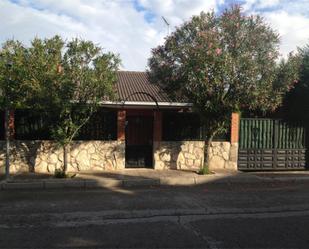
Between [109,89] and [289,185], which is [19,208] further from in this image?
[289,185]

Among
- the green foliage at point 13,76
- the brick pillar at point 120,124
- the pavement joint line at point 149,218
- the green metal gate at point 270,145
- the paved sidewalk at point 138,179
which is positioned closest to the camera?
the pavement joint line at point 149,218

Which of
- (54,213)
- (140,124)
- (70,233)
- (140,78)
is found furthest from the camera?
(140,78)

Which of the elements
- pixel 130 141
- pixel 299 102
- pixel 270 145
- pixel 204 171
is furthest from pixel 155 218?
pixel 299 102

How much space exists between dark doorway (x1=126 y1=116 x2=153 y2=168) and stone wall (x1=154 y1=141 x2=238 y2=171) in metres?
0.43

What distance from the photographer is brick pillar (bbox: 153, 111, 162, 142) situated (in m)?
13.7

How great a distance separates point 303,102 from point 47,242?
1140 centimetres

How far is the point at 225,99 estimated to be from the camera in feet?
38.7

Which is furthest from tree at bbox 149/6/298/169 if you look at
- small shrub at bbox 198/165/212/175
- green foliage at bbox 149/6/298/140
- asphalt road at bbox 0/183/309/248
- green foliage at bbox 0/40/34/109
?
green foliage at bbox 0/40/34/109

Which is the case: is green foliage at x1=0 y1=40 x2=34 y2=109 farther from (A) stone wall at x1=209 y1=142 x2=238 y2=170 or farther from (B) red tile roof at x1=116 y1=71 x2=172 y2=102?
(A) stone wall at x1=209 y1=142 x2=238 y2=170

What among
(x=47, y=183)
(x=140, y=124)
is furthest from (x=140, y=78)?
(x=47, y=183)

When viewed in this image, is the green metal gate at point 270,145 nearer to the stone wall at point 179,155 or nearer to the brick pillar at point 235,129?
the brick pillar at point 235,129

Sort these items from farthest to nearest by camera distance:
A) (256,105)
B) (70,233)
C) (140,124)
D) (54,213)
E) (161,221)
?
1. (140,124)
2. (256,105)
3. (54,213)
4. (161,221)
5. (70,233)

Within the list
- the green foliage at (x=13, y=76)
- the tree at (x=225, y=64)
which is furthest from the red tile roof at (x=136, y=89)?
the green foliage at (x=13, y=76)

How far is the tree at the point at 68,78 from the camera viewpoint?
421 inches
